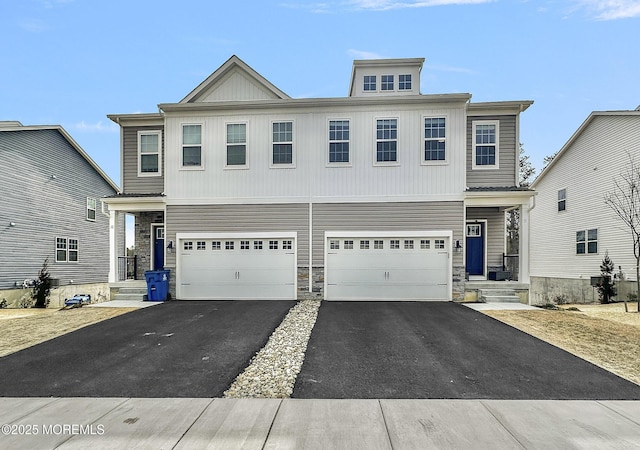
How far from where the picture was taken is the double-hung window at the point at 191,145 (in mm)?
12148

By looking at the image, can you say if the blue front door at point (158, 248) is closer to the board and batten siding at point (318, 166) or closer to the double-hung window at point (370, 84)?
the board and batten siding at point (318, 166)

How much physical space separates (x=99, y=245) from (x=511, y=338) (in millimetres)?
20585

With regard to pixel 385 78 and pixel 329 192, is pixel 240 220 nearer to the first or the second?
pixel 329 192

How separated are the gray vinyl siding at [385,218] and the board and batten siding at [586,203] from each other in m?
7.69

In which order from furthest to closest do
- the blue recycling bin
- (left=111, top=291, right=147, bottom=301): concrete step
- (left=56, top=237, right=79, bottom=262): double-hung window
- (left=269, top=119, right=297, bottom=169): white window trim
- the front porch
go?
(left=56, top=237, right=79, bottom=262): double-hung window
(left=111, top=291, right=147, bottom=301): concrete step
(left=269, top=119, right=297, bottom=169): white window trim
the blue recycling bin
the front porch

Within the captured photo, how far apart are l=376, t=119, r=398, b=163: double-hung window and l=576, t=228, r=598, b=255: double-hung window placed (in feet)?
34.0

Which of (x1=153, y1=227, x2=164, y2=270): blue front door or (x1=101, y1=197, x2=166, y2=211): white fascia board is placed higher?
(x1=101, y1=197, x2=166, y2=211): white fascia board

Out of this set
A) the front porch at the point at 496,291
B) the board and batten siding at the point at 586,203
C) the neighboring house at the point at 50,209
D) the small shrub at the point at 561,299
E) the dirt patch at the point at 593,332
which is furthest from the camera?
the small shrub at the point at 561,299

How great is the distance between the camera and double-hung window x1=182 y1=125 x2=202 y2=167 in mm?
12148

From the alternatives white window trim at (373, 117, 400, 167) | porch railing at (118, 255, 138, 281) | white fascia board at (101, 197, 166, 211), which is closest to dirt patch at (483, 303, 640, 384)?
white window trim at (373, 117, 400, 167)

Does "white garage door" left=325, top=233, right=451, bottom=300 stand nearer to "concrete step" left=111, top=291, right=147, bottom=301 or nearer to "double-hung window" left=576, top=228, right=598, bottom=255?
"concrete step" left=111, top=291, right=147, bottom=301

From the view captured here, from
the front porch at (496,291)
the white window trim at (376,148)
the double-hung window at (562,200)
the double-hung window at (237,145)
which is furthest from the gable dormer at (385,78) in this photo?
the double-hung window at (562,200)

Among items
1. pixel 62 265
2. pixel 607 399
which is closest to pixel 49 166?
pixel 62 265

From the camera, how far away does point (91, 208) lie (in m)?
18.8
